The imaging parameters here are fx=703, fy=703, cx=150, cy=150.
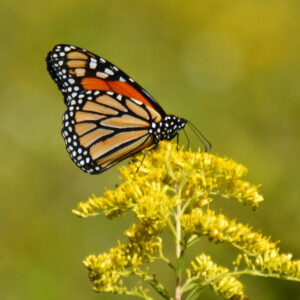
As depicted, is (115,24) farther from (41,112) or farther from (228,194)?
(228,194)

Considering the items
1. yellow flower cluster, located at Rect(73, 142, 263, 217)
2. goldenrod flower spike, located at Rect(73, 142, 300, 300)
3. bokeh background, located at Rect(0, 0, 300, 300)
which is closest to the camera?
goldenrod flower spike, located at Rect(73, 142, 300, 300)

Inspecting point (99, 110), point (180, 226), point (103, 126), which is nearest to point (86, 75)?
point (99, 110)

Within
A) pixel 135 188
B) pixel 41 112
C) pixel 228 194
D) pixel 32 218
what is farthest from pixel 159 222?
pixel 41 112

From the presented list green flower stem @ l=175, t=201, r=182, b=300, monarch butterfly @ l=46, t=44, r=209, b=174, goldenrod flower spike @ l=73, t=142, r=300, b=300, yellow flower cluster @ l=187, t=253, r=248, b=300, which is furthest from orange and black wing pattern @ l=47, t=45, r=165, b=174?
yellow flower cluster @ l=187, t=253, r=248, b=300

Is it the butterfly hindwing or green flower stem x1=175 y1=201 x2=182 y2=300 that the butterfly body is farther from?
green flower stem x1=175 y1=201 x2=182 y2=300

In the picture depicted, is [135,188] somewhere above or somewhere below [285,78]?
below

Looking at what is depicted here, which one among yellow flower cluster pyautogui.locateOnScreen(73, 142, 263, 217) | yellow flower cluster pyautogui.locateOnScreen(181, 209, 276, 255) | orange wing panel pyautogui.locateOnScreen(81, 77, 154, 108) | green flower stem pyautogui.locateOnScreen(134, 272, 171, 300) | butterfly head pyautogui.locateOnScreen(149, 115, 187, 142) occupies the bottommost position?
green flower stem pyautogui.locateOnScreen(134, 272, 171, 300)
